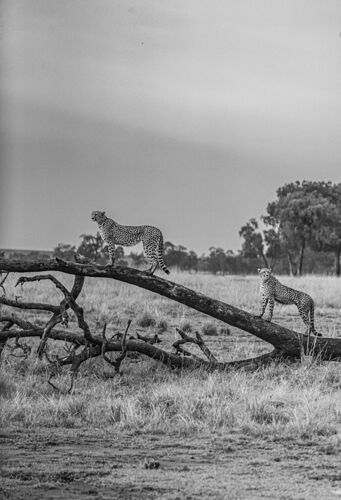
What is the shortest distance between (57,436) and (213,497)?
7.79 feet

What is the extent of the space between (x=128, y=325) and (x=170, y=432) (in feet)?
10.3

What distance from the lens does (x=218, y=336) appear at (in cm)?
1630

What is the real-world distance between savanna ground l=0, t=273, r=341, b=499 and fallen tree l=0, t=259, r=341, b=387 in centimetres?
22

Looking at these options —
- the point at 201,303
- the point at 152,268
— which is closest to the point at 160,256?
the point at 152,268

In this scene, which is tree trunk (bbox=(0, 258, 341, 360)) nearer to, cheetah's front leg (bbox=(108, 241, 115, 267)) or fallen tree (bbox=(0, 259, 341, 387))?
fallen tree (bbox=(0, 259, 341, 387))

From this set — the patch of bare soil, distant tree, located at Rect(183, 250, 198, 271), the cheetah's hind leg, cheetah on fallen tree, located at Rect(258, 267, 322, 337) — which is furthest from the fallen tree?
distant tree, located at Rect(183, 250, 198, 271)

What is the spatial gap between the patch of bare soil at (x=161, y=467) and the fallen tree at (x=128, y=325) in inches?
113

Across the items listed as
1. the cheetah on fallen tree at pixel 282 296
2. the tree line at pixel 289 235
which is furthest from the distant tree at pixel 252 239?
the cheetah on fallen tree at pixel 282 296

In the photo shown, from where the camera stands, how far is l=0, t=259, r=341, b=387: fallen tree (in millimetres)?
11180

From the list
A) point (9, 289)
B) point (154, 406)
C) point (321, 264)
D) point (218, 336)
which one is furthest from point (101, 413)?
point (321, 264)

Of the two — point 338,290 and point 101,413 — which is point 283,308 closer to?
point 338,290

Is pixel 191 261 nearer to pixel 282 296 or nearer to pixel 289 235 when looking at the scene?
pixel 289 235

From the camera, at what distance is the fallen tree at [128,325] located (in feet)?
36.7

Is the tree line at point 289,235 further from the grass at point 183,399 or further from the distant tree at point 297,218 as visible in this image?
the grass at point 183,399
